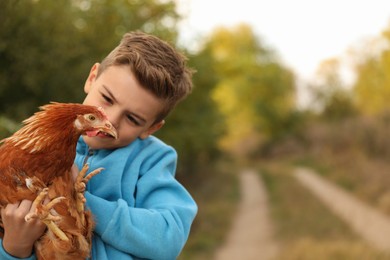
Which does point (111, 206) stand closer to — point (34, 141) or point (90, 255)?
point (90, 255)

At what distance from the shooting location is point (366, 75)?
3316cm

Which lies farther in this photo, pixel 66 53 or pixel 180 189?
pixel 66 53

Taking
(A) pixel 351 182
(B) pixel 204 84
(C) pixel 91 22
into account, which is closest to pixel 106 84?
(C) pixel 91 22

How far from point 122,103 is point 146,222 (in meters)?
0.47

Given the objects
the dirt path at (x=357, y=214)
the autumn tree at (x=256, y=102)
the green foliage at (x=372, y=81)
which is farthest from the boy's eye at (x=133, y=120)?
the autumn tree at (x=256, y=102)

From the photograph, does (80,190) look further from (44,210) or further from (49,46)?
(49,46)

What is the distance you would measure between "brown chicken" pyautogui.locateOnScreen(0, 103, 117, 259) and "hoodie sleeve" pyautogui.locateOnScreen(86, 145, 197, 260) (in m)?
0.08

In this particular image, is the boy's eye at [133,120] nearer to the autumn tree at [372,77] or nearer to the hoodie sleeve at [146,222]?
the hoodie sleeve at [146,222]

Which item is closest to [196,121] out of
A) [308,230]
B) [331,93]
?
[308,230]

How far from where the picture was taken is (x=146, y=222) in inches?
72.9

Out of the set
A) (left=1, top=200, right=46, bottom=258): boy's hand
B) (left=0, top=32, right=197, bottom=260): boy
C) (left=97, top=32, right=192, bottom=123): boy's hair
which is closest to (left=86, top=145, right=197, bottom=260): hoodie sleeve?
(left=0, top=32, right=197, bottom=260): boy

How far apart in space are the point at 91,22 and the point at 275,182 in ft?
51.4

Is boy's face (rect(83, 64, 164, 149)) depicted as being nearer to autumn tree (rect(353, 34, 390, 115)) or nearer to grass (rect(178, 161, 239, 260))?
grass (rect(178, 161, 239, 260))

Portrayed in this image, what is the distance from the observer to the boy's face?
6.35 feet
